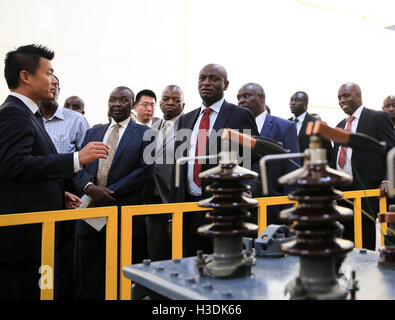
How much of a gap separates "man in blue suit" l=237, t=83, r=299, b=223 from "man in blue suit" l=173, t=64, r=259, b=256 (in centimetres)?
57

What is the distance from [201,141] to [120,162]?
760mm

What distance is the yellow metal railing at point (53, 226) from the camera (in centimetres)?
208

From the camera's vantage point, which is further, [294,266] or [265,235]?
[265,235]

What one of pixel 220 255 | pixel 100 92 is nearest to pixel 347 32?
pixel 100 92

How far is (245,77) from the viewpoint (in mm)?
9008

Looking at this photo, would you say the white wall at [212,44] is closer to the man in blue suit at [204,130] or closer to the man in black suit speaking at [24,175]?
the man in blue suit at [204,130]

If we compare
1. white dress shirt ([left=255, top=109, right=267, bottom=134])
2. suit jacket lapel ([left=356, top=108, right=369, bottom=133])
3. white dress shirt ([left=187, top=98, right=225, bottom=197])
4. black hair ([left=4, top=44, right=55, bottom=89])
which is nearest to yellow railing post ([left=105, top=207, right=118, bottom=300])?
white dress shirt ([left=187, top=98, right=225, bottom=197])

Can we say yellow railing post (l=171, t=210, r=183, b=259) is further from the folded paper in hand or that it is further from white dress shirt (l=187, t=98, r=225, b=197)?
the folded paper in hand

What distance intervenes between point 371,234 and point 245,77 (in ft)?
17.0

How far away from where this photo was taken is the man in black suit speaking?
2422mm

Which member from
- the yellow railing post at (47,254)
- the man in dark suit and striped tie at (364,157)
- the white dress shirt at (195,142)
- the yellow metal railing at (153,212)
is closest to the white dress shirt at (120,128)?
the white dress shirt at (195,142)

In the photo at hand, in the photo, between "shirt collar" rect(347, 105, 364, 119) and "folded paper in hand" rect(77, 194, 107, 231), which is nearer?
"folded paper in hand" rect(77, 194, 107, 231)

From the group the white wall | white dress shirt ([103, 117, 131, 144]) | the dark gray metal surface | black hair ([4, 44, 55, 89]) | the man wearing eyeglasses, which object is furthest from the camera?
the white wall
